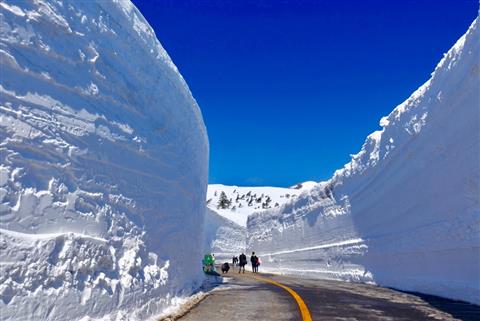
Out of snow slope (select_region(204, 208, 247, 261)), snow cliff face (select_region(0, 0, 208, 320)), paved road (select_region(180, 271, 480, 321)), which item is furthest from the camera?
snow slope (select_region(204, 208, 247, 261))

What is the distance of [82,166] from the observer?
5387mm

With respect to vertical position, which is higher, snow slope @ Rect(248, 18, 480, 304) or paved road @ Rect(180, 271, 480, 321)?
snow slope @ Rect(248, 18, 480, 304)

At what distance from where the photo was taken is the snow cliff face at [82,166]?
14.2 feet

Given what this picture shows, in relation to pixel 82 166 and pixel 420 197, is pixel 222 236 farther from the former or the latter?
pixel 82 166

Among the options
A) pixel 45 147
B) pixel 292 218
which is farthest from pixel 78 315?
pixel 292 218

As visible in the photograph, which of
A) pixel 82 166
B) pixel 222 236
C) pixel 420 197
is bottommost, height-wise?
pixel 82 166

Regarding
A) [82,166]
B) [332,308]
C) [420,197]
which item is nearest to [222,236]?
[420,197]

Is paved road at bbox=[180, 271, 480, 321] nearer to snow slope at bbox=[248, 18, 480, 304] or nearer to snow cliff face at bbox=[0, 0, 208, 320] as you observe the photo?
snow cliff face at bbox=[0, 0, 208, 320]

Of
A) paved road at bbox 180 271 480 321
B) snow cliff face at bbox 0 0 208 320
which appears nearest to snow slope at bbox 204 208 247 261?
paved road at bbox 180 271 480 321

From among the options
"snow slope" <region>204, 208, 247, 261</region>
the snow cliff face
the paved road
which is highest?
"snow slope" <region>204, 208, 247, 261</region>

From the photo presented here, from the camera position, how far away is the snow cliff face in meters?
4.34

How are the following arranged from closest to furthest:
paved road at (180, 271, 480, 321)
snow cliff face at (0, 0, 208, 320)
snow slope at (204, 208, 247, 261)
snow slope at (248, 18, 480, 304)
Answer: snow cliff face at (0, 0, 208, 320), paved road at (180, 271, 480, 321), snow slope at (248, 18, 480, 304), snow slope at (204, 208, 247, 261)

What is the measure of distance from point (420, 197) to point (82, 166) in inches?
464

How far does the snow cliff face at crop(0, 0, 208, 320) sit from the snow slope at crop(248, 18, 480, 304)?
23.8ft
